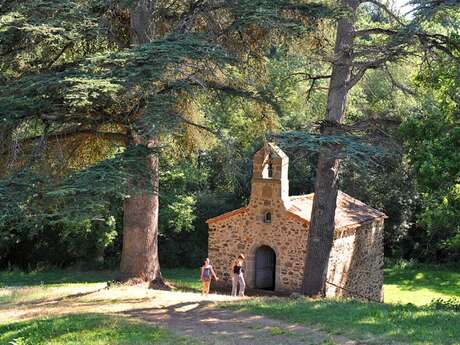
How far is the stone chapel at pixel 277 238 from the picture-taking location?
65.3 feet

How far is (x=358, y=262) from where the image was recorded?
2173 cm

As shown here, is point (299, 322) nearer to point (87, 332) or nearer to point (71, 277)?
point (87, 332)

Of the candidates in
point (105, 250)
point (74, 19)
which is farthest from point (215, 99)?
point (105, 250)

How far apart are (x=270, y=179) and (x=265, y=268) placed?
3.17 meters

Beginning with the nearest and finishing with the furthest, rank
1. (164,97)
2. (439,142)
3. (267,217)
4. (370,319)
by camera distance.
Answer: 1. (370,319)
2. (164,97)
3. (439,142)
4. (267,217)

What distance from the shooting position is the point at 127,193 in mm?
12195

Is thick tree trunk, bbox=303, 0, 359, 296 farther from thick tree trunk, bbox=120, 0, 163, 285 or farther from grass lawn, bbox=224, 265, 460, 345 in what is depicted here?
thick tree trunk, bbox=120, 0, 163, 285

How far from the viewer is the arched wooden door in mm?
20984

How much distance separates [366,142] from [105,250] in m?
21.0

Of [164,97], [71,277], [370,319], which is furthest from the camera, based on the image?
[71,277]

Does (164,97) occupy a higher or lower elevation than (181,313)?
higher

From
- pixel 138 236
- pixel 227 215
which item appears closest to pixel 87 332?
pixel 138 236

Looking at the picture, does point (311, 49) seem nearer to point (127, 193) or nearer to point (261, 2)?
point (261, 2)

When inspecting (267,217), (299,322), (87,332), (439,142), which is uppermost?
(439,142)
